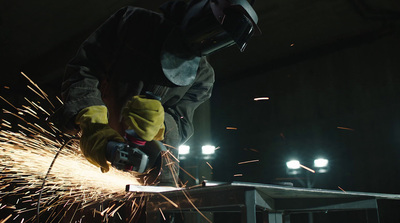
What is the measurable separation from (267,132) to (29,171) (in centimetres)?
581

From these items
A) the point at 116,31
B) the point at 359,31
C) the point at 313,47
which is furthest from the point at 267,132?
the point at 116,31

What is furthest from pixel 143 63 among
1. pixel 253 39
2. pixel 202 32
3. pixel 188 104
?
pixel 253 39

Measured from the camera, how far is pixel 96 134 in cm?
144

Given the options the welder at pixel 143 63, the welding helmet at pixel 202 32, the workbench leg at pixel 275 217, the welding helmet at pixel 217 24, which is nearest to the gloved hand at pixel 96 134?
the welder at pixel 143 63

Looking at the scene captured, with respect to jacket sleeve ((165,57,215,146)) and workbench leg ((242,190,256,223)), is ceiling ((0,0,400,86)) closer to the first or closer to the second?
jacket sleeve ((165,57,215,146))

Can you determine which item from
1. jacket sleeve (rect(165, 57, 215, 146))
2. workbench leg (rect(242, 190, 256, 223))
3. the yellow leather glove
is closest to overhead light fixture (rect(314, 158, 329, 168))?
jacket sleeve (rect(165, 57, 215, 146))

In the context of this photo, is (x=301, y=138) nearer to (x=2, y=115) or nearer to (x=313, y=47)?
(x=313, y=47)

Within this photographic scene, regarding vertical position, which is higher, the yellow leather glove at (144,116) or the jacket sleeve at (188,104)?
the jacket sleeve at (188,104)

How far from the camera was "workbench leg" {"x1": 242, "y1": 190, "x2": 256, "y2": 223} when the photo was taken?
109 centimetres

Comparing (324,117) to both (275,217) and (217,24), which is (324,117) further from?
(217,24)

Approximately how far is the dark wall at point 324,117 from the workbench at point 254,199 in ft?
16.4

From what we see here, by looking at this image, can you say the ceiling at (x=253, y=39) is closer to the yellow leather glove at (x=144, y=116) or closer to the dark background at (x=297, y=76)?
the dark background at (x=297, y=76)

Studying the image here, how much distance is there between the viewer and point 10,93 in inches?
270

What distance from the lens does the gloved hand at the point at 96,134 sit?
1.40m
